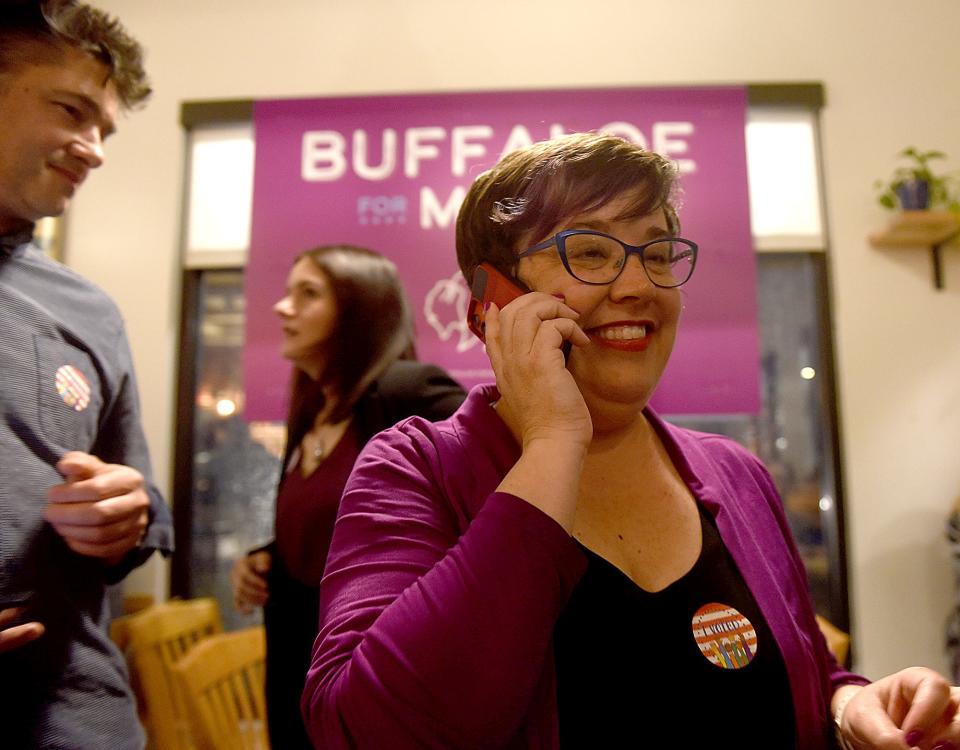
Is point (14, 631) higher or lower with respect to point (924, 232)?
lower

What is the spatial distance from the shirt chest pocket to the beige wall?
18 cm

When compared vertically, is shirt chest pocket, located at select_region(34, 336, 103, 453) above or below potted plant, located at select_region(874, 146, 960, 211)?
below

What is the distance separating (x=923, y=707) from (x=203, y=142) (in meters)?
1.29

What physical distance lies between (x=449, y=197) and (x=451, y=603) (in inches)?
19.6

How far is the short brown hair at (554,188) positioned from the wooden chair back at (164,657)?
2.43 feet

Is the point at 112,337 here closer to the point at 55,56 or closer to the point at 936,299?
the point at 55,56

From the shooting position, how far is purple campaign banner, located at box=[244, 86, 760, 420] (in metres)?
0.67

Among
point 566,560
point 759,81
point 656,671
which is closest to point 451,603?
point 566,560

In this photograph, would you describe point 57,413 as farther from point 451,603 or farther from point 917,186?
point 917,186

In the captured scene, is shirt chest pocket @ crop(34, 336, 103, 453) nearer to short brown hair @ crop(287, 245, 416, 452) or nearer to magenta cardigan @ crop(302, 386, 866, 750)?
short brown hair @ crop(287, 245, 416, 452)

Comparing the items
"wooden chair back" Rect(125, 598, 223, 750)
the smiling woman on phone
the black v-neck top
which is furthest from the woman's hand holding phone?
"wooden chair back" Rect(125, 598, 223, 750)

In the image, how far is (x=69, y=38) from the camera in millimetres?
649

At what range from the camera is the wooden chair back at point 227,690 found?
838 millimetres

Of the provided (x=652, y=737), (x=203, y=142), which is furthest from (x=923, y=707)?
(x=203, y=142)
